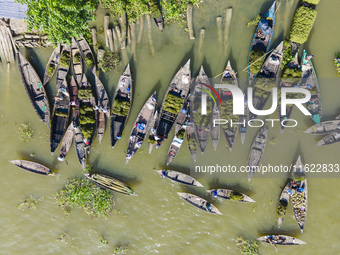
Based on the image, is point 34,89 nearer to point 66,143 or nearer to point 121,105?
point 66,143

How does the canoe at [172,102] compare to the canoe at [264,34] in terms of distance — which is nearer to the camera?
the canoe at [264,34]

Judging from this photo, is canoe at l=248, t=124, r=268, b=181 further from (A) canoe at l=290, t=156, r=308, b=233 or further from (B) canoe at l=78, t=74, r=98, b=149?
(B) canoe at l=78, t=74, r=98, b=149

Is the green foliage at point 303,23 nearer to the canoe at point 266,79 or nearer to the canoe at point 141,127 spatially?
the canoe at point 266,79

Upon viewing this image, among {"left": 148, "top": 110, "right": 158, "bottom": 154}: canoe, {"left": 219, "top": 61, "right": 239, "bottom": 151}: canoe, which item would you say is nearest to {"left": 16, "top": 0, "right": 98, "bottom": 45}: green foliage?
{"left": 148, "top": 110, "right": 158, "bottom": 154}: canoe

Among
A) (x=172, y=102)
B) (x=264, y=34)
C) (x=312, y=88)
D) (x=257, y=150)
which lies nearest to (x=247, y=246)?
(x=257, y=150)

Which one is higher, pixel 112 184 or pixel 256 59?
pixel 256 59

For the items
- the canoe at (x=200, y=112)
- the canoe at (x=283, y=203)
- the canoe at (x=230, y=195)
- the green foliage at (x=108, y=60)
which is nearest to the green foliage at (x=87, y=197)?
the canoe at (x=230, y=195)

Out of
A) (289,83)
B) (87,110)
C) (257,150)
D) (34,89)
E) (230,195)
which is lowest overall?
(230,195)

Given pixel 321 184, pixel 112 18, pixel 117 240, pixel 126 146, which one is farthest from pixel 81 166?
pixel 321 184
